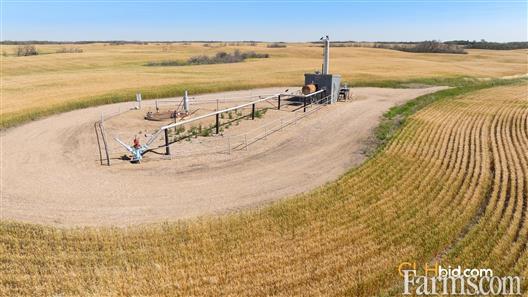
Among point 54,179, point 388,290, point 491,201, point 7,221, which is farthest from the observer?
point 54,179

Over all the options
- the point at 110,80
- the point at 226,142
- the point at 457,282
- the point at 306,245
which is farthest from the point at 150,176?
the point at 110,80

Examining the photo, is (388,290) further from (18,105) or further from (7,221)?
(18,105)

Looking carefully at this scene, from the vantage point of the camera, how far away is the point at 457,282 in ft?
34.8

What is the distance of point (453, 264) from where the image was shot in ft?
37.4

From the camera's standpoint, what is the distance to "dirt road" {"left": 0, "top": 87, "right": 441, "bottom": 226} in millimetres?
15656

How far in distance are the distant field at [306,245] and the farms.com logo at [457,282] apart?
0.28 m

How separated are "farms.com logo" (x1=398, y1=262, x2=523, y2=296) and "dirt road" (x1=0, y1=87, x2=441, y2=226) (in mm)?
7342

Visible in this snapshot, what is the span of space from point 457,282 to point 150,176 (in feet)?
48.9

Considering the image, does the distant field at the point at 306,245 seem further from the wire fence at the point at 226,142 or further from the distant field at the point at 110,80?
the distant field at the point at 110,80

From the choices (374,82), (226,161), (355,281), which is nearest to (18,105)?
(226,161)

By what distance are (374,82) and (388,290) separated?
5262cm

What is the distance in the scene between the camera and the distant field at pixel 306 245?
35.2 feet

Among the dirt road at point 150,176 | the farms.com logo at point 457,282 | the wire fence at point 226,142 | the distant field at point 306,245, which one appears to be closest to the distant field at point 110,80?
the dirt road at point 150,176

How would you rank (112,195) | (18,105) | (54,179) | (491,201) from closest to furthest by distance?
(491,201) → (112,195) → (54,179) → (18,105)
